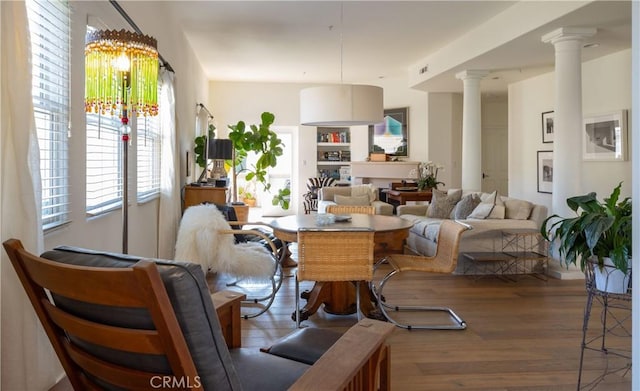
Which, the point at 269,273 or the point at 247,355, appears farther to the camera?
the point at 269,273

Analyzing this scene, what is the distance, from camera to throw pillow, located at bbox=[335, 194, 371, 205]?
7438 mm

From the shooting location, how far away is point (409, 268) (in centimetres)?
331

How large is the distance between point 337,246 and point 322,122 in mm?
1477

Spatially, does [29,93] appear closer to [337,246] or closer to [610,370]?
[337,246]

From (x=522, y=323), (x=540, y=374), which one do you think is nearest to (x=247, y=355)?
(x=540, y=374)

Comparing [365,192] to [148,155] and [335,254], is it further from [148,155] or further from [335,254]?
[335,254]

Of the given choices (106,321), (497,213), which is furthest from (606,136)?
(106,321)

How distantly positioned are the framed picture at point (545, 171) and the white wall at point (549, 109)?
94mm

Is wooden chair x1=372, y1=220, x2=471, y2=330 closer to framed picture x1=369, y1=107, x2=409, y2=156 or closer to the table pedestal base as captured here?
the table pedestal base

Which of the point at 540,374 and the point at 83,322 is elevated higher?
the point at 83,322

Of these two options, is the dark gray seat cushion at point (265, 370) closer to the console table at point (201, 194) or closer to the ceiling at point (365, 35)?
the ceiling at point (365, 35)

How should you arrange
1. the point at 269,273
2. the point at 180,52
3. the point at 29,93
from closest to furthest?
1. the point at 29,93
2. the point at 269,273
3. the point at 180,52

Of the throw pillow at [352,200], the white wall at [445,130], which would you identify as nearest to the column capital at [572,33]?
the throw pillow at [352,200]

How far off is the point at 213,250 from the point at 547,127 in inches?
232
